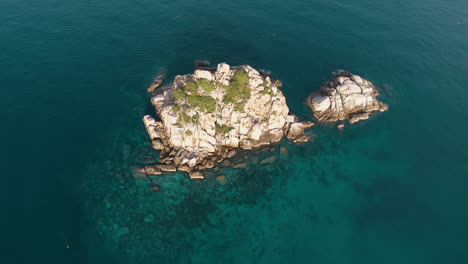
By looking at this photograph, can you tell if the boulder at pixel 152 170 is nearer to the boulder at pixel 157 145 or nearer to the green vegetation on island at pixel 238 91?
the boulder at pixel 157 145

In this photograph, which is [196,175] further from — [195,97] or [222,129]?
[195,97]

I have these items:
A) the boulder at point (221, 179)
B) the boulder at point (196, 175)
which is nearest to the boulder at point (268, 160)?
the boulder at point (221, 179)

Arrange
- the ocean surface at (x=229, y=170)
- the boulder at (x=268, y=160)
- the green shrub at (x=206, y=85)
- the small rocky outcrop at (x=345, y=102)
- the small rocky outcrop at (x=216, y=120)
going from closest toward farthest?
the ocean surface at (x=229, y=170)
the small rocky outcrop at (x=216, y=120)
the boulder at (x=268, y=160)
the green shrub at (x=206, y=85)
the small rocky outcrop at (x=345, y=102)

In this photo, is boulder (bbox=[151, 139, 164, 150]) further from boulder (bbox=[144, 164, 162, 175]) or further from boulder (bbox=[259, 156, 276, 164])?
boulder (bbox=[259, 156, 276, 164])

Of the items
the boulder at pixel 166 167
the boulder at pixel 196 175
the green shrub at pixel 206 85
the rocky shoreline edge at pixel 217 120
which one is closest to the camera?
the boulder at pixel 196 175

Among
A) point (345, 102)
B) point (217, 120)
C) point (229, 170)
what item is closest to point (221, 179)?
point (229, 170)

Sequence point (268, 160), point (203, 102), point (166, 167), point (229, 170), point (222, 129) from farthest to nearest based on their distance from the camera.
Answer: point (203, 102) < point (222, 129) < point (268, 160) < point (229, 170) < point (166, 167)

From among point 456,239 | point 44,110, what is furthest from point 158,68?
point 456,239
